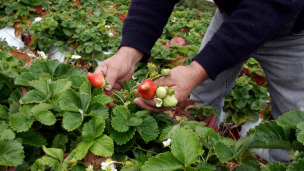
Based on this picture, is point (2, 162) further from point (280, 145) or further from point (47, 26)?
point (47, 26)

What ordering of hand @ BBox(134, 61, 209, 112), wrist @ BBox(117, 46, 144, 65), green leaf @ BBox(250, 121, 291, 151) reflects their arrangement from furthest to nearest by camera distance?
1. wrist @ BBox(117, 46, 144, 65)
2. hand @ BBox(134, 61, 209, 112)
3. green leaf @ BBox(250, 121, 291, 151)

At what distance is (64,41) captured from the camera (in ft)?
7.38

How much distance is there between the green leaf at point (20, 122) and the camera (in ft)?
1.81

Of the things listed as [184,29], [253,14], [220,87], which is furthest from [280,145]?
[184,29]

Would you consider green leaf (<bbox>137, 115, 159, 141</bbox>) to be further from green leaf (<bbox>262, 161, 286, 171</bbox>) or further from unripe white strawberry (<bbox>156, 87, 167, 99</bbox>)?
green leaf (<bbox>262, 161, 286, 171</bbox>)

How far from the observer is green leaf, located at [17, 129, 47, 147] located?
58 centimetres

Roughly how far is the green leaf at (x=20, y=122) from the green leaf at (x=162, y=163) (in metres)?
0.36

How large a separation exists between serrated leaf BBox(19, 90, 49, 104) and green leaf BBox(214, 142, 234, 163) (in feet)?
1.73

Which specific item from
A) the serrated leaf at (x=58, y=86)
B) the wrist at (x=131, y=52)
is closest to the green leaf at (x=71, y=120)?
the serrated leaf at (x=58, y=86)

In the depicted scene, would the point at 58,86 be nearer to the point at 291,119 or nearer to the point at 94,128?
the point at 94,128

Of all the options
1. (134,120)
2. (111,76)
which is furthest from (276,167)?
(111,76)

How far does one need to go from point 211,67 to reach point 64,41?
1.86 metres

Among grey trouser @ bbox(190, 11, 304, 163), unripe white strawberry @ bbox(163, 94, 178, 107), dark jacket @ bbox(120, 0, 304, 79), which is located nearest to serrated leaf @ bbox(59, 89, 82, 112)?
unripe white strawberry @ bbox(163, 94, 178, 107)

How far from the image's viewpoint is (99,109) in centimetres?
62
